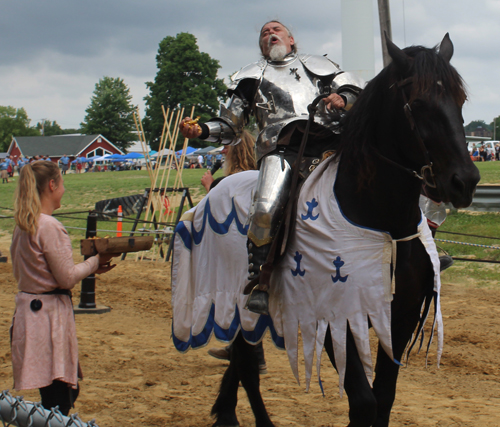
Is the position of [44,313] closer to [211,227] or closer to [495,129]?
[211,227]

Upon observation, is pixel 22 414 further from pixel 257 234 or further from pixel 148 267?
pixel 148 267

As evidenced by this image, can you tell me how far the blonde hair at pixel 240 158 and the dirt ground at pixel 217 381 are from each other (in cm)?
177

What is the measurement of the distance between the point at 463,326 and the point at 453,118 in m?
3.99

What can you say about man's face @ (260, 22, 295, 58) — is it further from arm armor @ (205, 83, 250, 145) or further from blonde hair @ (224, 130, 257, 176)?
blonde hair @ (224, 130, 257, 176)

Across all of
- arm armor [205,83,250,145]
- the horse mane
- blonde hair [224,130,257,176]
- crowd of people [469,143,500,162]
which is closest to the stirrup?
the horse mane

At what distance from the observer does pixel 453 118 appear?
96.0 inches

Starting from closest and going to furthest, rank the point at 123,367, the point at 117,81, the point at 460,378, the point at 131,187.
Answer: the point at 460,378 < the point at 123,367 < the point at 131,187 < the point at 117,81

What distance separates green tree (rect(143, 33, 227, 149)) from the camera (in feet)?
167

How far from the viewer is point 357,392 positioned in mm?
2742

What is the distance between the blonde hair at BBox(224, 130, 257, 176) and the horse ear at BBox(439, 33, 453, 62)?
3034mm

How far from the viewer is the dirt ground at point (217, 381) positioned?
376 centimetres

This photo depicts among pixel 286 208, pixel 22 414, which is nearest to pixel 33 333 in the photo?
pixel 22 414

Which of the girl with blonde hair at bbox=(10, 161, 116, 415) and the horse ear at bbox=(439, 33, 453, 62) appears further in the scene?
the girl with blonde hair at bbox=(10, 161, 116, 415)

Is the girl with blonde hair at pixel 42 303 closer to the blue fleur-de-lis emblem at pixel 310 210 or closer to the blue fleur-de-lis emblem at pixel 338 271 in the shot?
the blue fleur-de-lis emblem at pixel 310 210
